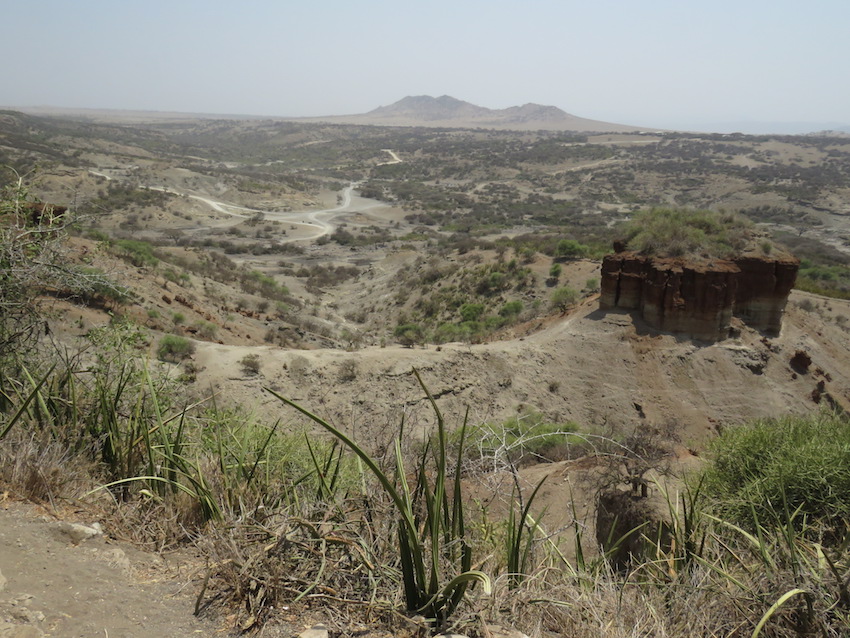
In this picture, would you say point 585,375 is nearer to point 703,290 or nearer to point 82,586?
point 703,290

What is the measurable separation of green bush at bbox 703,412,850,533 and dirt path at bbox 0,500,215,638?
3.84 metres

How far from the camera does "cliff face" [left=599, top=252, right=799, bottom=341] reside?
53.5 ft

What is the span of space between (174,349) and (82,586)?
12216mm

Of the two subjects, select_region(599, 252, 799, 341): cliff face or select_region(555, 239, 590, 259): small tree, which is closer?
select_region(599, 252, 799, 341): cliff face

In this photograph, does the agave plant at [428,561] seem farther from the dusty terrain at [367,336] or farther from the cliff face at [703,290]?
the cliff face at [703,290]

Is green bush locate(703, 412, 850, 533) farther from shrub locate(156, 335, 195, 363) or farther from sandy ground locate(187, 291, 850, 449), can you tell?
shrub locate(156, 335, 195, 363)

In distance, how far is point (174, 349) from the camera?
1408 centimetres

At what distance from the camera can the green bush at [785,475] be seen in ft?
17.1

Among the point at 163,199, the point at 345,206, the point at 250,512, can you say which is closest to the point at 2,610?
the point at 250,512

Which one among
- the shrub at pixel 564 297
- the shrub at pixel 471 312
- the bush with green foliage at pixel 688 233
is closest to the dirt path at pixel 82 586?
the bush with green foliage at pixel 688 233

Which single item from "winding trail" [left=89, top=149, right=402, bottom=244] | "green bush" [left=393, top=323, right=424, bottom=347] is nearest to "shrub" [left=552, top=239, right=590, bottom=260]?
"green bush" [left=393, top=323, right=424, bottom=347]

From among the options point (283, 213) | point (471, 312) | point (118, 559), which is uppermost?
point (118, 559)

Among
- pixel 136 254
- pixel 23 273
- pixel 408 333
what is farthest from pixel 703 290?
pixel 136 254

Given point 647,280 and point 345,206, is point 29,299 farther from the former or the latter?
point 345,206
